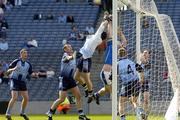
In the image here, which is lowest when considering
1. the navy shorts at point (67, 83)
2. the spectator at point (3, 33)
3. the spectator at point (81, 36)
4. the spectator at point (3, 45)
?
the navy shorts at point (67, 83)

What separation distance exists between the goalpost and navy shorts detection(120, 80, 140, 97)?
0.55 metres

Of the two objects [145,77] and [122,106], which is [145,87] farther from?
[122,106]

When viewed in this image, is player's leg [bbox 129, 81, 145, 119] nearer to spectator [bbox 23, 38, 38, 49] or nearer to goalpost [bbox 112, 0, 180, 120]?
goalpost [bbox 112, 0, 180, 120]

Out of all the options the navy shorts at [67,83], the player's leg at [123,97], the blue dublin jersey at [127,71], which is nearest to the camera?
the player's leg at [123,97]

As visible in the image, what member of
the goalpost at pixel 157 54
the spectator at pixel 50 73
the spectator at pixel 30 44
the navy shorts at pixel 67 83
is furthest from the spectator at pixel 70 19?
the navy shorts at pixel 67 83

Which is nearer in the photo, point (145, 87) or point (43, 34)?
point (145, 87)

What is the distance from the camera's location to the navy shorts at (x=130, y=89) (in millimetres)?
16091

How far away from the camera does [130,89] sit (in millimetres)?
16156

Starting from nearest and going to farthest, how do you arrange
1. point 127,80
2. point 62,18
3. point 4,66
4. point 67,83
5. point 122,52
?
1. point 122,52
2. point 127,80
3. point 67,83
4. point 4,66
5. point 62,18

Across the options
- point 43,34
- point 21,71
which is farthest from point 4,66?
point 21,71

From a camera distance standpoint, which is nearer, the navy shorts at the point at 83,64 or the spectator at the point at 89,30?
the navy shorts at the point at 83,64

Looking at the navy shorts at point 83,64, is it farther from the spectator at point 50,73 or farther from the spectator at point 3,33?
the spectator at point 3,33

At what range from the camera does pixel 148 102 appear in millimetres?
15992

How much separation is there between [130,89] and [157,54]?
2305 mm
